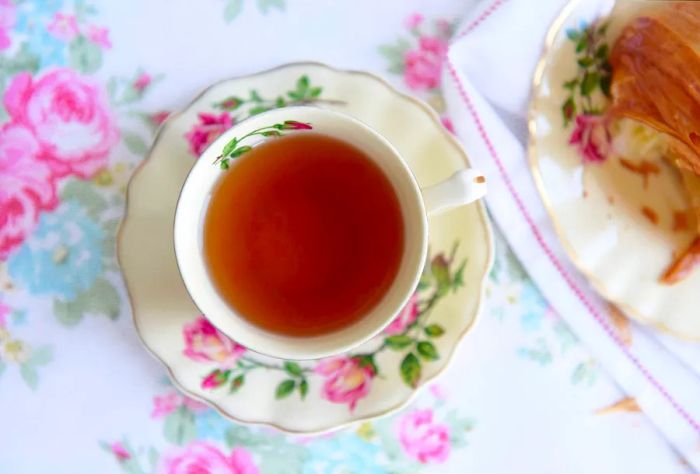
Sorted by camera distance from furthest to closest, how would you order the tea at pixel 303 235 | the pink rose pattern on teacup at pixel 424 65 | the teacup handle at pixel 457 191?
the pink rose pattern on teacup at pixel 424 65
the tea at pixel 303 235
the teacup handle at pixel 457 191

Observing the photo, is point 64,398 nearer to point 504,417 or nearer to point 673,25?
point 504,417

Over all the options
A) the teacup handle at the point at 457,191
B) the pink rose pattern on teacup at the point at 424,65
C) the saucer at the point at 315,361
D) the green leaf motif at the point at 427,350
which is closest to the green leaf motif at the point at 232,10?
the saucer at the point at 315,361

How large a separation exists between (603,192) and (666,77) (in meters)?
0.15

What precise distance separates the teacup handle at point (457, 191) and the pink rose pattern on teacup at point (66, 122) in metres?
0.39

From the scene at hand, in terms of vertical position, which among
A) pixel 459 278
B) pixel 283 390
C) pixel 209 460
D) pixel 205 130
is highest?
pixel 205 130

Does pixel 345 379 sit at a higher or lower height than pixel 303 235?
lower

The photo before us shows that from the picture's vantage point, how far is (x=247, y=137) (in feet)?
2.35

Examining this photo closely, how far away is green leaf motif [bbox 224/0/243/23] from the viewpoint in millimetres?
843

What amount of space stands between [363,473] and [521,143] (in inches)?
17.1

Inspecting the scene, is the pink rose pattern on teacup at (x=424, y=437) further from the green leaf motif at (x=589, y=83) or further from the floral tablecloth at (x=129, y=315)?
the green leaf motif at (x=589, y=83)

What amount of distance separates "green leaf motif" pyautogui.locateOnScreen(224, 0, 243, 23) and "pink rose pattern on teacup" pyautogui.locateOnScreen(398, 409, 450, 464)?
516 mm

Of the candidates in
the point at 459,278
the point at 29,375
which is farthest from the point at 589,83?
the point at 29,375

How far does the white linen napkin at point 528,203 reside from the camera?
0.82m

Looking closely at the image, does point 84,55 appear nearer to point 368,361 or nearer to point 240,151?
point 240,151
